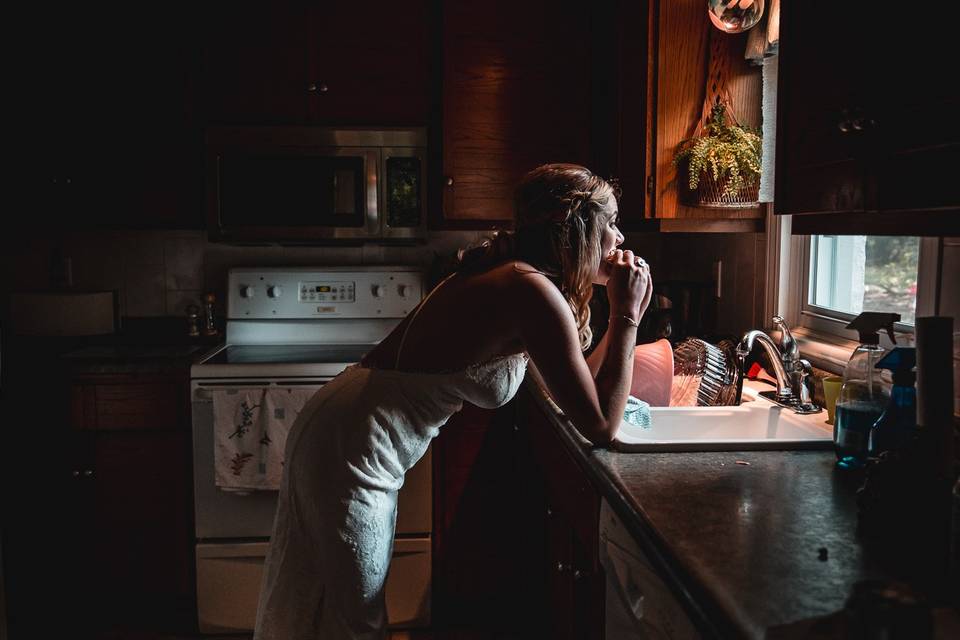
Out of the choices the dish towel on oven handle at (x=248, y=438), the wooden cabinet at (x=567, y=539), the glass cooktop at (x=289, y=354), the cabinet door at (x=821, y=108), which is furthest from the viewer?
the glass cooktop at (x=289, y=354)

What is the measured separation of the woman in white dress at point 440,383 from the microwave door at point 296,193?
122 cm

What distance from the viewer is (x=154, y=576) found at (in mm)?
2688

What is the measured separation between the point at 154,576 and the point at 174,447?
44 centimetres

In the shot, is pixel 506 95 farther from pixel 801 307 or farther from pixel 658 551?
pixel 658 551

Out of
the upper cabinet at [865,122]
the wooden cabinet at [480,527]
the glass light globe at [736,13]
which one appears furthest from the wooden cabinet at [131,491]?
the upper cabinet at [865,122]

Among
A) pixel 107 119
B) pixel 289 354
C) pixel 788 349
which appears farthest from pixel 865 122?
pixel 107 119

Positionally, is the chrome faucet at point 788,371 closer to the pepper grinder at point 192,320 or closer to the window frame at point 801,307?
the window frame at point 801,307

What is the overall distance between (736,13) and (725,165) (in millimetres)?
372

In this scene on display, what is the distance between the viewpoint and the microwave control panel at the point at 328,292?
315cm

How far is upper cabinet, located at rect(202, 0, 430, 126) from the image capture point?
2.89 m

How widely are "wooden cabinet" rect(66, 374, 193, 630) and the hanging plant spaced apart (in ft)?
5.57

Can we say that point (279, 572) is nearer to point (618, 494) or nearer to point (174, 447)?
point (618, 494)

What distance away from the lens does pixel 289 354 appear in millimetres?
2895

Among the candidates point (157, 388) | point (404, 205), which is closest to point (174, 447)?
point (157, 388)
